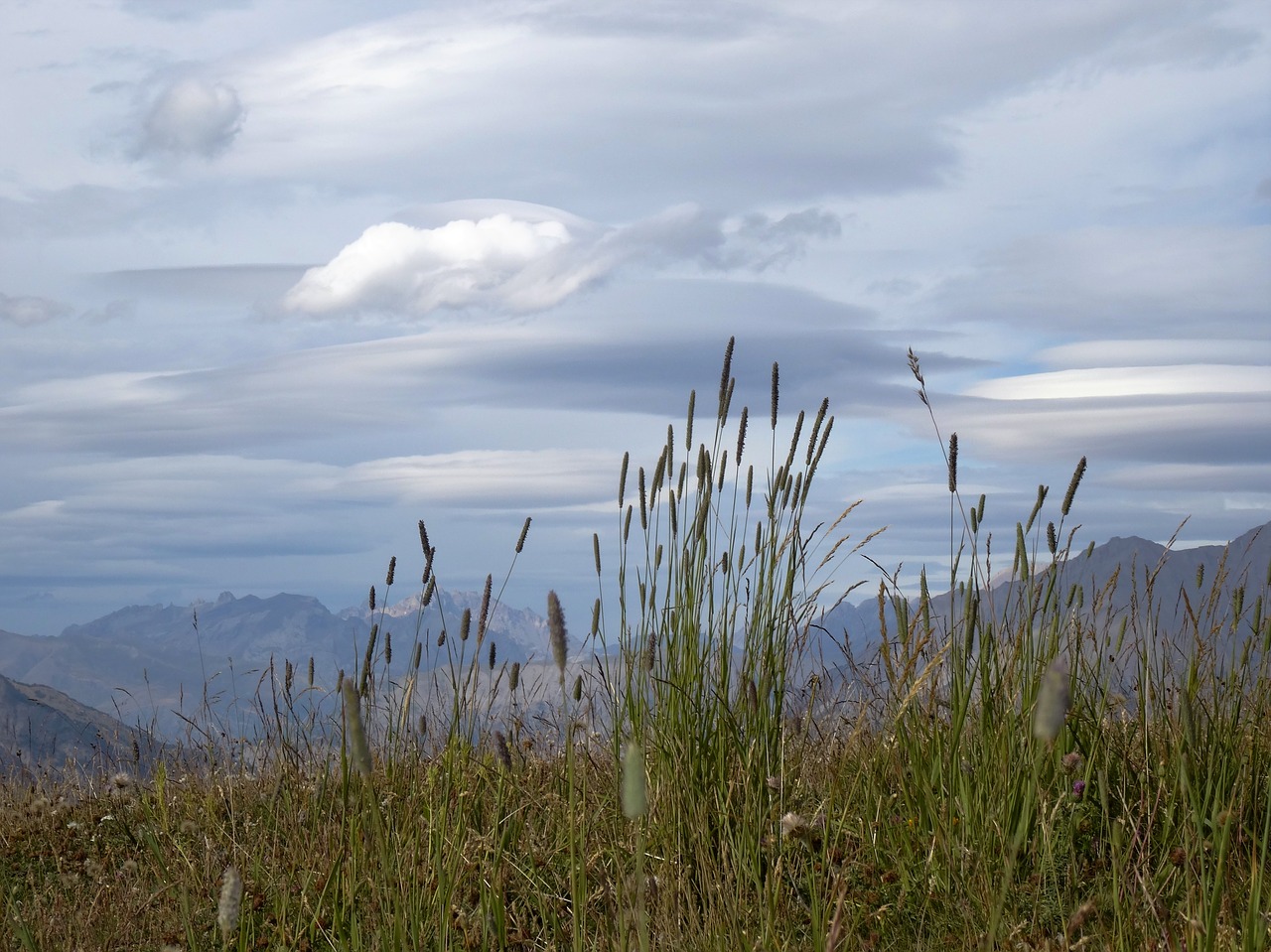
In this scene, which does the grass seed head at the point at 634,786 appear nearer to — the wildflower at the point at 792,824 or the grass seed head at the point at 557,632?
the grass seed head at the point at 557,632

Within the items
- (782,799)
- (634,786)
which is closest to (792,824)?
(782,799)

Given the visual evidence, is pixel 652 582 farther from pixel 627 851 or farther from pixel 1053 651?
pixel 1053 651

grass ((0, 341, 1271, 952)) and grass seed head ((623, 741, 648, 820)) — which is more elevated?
grass seed head ((623, 741, 648, 820))

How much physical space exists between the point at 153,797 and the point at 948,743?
4056 millimetres

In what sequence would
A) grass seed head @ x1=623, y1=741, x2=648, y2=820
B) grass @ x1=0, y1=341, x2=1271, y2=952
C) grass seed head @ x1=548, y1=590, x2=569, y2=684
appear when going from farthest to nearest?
grass @ x1=0, y1=341, x2=1271, y2=952 < grass seed head @ x1=548, y1=590, x2=569, y2=684 < grass seed head @ x1=623, y1=741, x2=648, y2=820

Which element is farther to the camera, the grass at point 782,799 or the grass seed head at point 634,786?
the grass at point 782,799

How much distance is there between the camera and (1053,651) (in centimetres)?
336

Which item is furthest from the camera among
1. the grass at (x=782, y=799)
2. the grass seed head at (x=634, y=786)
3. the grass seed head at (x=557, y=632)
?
the grass at (x=782, y=799)

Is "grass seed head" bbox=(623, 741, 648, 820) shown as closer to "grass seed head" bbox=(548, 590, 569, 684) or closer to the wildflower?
"grass seed head" bbox=(548, 590, 569, 684)

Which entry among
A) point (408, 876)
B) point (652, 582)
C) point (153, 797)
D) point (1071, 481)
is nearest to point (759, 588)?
point (652, 582)

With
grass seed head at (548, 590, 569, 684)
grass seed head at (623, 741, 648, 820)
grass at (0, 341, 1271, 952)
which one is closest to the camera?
grass seed head at (623, 741, 648, 820)

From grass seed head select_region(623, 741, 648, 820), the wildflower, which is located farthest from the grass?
grass seed head select_region(623, 741, 648, 820)

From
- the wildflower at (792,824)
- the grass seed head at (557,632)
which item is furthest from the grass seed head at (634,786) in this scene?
the wildflower at (792,824)

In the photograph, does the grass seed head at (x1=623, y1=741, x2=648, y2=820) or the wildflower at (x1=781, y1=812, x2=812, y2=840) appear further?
the wildflower at (x1=781, y1=812, x2=812, y2=840)
